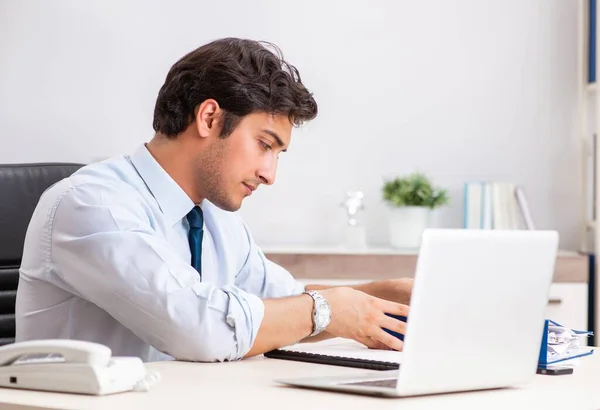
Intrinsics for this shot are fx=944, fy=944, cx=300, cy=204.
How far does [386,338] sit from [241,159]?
0.47 meters

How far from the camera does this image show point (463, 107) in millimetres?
3820

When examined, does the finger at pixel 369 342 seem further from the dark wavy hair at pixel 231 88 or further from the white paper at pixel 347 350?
the dark wavy hair at pixel 231 88

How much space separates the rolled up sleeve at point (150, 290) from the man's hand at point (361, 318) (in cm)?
15

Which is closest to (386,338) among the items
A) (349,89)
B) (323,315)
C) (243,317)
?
(323,315)

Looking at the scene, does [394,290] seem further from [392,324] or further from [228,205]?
[228,205]

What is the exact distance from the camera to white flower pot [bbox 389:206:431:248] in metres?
3.58

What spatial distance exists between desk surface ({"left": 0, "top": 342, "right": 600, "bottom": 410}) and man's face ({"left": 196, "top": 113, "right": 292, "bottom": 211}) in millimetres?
507

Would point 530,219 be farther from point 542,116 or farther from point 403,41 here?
point 403,41

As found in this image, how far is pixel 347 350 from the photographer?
5.76ft

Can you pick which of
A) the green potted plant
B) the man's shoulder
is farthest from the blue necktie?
the green potted plant

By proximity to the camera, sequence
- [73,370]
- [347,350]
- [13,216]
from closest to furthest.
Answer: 1. [73,370]
2. [347,350]
3. [13,216]

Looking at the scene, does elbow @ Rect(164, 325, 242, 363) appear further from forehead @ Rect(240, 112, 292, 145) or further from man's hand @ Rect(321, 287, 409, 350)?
forehead @ Rect(240, 112, 292, 145)

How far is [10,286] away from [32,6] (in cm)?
186

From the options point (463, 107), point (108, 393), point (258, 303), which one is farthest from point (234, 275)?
point (463, 107)
